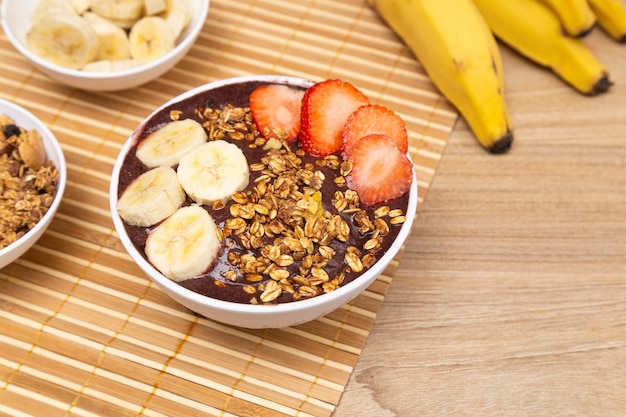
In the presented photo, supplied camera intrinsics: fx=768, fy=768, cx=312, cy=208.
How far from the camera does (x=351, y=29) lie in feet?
7.27

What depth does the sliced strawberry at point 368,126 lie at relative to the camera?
157 cm

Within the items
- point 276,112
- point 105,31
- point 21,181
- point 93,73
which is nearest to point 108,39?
point 105,31

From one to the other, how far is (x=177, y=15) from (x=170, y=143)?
59 centimetres

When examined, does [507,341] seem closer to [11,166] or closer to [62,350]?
[62,350]

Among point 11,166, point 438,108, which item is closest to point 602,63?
point 438,108

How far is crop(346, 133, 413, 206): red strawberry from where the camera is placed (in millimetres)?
1520

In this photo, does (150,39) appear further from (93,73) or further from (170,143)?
(170,143)

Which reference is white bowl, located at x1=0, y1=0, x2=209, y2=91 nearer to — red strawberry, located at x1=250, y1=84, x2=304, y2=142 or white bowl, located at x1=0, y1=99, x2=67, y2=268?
white bowl, located at x1=0, y1=99, x2=67, y2=268

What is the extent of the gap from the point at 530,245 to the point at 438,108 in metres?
0.47

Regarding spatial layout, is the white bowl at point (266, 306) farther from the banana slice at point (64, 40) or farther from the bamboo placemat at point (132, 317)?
the banana slice at point (64, 40)

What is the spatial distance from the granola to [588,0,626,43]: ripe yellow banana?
1497 millimetres

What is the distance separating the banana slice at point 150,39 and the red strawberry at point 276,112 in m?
0.44

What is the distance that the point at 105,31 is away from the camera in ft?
6.43

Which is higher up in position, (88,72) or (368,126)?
(368,126)
